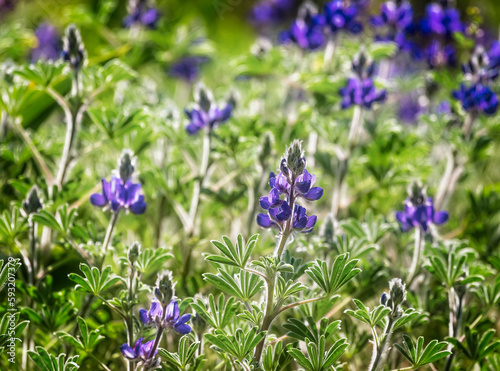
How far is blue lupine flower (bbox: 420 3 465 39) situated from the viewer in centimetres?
297

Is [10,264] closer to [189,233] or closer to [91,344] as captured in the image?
[91,344]

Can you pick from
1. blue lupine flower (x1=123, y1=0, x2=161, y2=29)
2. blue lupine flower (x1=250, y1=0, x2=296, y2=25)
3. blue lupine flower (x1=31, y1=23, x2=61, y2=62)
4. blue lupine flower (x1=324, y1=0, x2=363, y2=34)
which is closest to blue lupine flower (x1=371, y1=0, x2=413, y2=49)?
blue lupine flower (x1=324, y1=0, x2=363, y2=34)

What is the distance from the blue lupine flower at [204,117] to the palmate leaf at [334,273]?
3.12 feet

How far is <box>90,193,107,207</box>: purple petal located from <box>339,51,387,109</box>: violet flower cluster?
109cm

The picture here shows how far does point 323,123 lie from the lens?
7.50 feet

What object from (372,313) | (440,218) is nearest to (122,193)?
(372,313)

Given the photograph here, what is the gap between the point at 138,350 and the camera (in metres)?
1.38

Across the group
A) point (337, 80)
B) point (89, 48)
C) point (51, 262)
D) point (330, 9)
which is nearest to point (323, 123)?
point (337, 80)

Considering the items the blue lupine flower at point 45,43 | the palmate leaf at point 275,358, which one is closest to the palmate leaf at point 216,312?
the palmate leaf at point 275,358

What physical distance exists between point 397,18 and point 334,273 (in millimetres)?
2115

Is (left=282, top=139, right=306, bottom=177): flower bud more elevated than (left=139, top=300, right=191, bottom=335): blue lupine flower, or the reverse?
(left=282, top=139, right=306, bottom=177): flower bud

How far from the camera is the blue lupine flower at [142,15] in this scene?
3072 millimetres

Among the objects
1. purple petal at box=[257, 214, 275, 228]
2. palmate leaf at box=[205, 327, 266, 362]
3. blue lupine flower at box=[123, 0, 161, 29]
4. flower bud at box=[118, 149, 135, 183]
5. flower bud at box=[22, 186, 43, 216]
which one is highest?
blue lupine flower at box=[123, 0, 161, 29]

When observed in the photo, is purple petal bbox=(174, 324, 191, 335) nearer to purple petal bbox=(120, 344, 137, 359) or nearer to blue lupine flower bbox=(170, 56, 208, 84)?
purple petal bbox=(120, 344, 137, 359)
